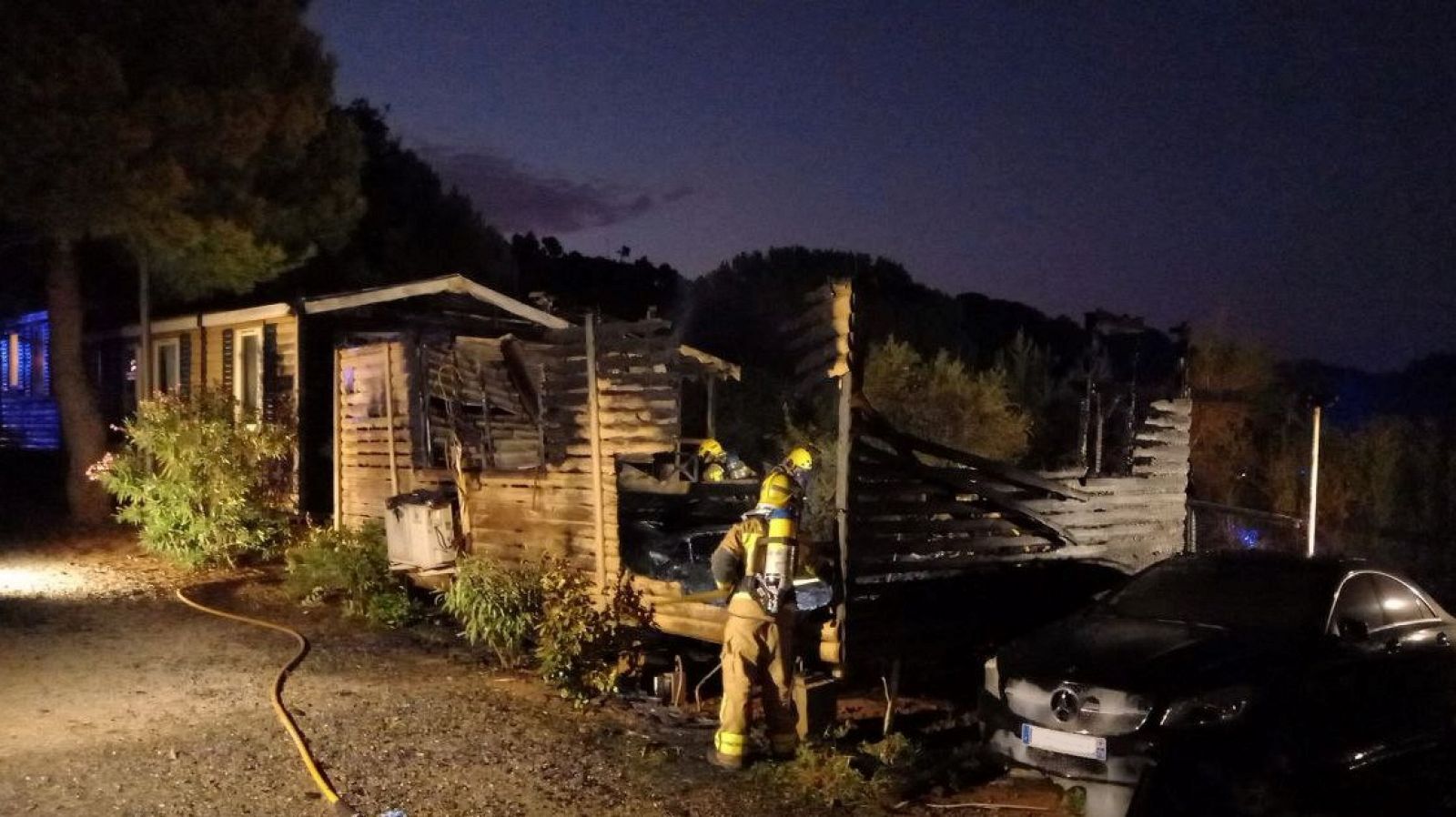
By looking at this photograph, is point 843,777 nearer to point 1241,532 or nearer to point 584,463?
point 584,463

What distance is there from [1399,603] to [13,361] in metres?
25.1

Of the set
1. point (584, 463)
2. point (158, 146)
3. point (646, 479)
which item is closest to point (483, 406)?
point (646, 479)

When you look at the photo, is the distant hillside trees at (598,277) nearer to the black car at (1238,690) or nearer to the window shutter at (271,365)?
the window shutter at (271,365)

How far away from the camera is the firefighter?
1614 cm

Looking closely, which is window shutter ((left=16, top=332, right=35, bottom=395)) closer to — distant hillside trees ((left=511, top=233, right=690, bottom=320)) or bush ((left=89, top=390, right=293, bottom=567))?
bush ((left=89, top=390, right=293, bottom=567))

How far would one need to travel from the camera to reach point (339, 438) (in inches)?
511

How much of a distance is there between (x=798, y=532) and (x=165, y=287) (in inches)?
536

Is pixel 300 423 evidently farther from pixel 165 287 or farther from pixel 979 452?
pixel 979 452

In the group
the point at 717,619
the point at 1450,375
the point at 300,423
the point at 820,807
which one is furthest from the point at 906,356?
the point at 1450,375

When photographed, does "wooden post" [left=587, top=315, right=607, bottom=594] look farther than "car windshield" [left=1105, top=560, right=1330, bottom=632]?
Yes

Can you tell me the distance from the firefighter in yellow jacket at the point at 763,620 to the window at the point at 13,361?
72.5 ft

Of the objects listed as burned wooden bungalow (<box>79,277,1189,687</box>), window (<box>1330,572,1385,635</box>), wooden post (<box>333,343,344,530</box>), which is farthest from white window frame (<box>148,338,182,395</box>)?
window (<box>1330,572,1385,635</box>)

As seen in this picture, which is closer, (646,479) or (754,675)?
(754,675)

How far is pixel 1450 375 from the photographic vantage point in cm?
3784
